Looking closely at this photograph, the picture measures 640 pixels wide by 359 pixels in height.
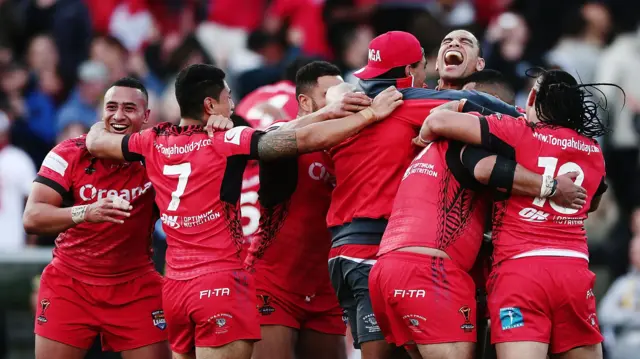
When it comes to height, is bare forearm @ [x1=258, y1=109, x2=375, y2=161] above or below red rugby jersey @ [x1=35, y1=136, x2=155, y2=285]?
above

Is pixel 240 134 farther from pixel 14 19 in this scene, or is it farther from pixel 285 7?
pixel 14 19

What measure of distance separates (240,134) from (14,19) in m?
11.5

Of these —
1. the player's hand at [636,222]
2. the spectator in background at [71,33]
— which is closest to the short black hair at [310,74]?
the player's hand at [636,222]

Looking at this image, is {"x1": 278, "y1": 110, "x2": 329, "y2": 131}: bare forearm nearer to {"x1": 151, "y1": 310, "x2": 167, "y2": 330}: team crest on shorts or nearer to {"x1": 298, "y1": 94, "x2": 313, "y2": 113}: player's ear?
{"x1": 298, "y1": 94, "x2": 313, "y2": 113}: player's ear

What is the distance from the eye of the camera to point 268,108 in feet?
40.9

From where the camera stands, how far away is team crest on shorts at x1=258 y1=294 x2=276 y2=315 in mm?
10578

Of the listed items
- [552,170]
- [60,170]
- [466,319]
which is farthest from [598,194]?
[60,170]

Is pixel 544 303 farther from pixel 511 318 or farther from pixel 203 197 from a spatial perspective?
pixel 203 197

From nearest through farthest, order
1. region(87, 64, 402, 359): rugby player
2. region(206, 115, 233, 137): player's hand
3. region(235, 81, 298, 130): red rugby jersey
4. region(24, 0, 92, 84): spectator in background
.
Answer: region(87, 64, 402, 359): rugby player < region(206, 115, 233, 137): player's hand < region(235, 81, 298, 130): red rugby jersey < region(24, 0, 92, 84): spectator in background

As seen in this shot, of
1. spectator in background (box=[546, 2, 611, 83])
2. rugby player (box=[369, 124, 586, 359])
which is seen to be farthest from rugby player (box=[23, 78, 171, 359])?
spectator in background (box=[546, 2, 611, 83])

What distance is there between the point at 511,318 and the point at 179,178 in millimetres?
2599

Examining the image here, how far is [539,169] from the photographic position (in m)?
9.20

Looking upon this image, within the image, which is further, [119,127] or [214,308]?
[119,127]

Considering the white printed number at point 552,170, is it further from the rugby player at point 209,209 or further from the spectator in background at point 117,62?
the spectator in background at point 117,62
